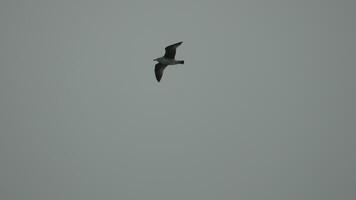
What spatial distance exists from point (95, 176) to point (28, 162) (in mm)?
19173

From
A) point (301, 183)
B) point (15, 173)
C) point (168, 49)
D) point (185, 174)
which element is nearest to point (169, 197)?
point (301, 183)

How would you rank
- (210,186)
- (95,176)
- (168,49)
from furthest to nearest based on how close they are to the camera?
(95,176) → (210,186) → (168,49)

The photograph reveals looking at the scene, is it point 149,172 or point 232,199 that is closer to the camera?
point 232,199

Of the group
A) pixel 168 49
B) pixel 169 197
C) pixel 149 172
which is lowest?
pixel 168 49

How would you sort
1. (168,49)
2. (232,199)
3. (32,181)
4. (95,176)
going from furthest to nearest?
(95,176) < (32,181) < (232,199) < (168,49)

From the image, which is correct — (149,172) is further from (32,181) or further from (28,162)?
(32,181)

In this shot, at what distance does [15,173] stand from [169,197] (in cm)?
3477

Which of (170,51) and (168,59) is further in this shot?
(168,59)

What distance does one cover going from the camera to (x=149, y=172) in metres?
194

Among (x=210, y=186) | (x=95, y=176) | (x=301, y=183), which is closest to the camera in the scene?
(x=301, y=183)

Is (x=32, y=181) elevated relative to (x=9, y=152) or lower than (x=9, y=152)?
lower

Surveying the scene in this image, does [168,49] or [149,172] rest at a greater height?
Result: [149,172]

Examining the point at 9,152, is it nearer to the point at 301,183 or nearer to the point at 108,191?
the point at 108,191

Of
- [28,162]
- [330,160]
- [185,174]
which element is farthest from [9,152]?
[330,160]
